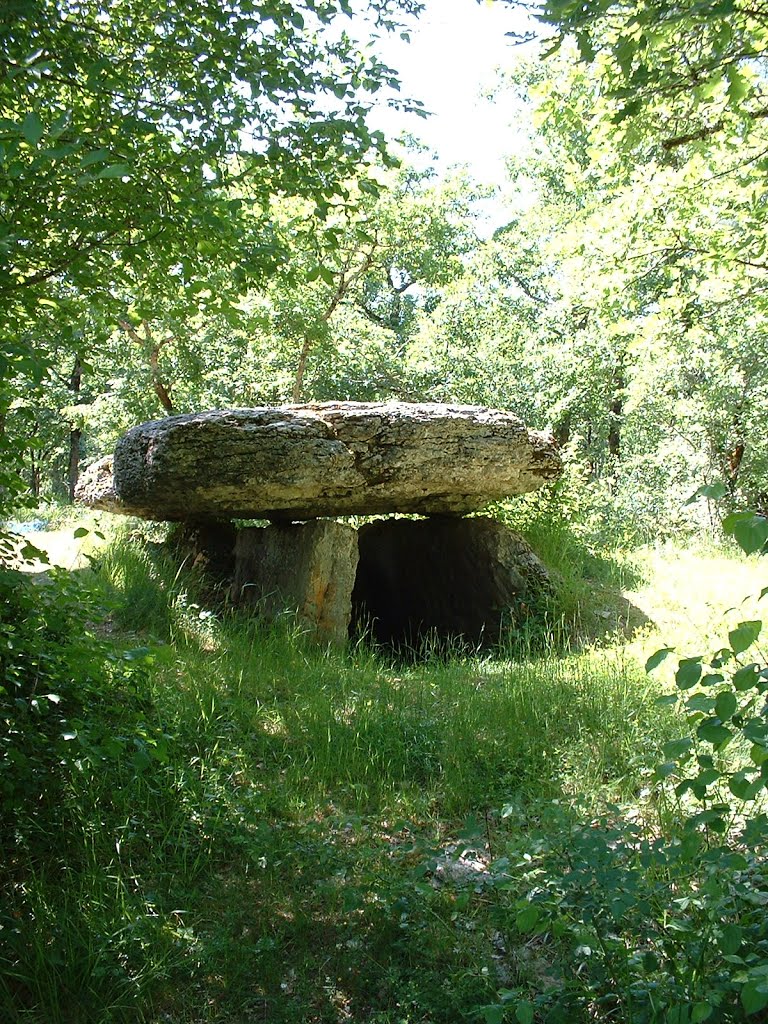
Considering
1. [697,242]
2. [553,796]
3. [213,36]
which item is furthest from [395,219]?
[553,796]

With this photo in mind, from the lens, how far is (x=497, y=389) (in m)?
14.1

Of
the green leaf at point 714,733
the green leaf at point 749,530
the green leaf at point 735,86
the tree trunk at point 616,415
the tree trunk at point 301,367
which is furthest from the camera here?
the tree trunk at point 616,415

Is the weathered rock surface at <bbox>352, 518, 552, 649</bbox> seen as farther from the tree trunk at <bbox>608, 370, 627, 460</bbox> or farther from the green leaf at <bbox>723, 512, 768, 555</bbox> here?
the tree trunk at <bbox>608, 370, 627, 460</bbox>

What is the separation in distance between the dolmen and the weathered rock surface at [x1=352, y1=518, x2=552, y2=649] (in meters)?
0.02

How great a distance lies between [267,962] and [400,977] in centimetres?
49

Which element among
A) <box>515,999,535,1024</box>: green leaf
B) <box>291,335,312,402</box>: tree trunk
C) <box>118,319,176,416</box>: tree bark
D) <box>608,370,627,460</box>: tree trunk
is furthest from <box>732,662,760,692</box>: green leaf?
<box>608,370,627,460</box>: tree trunk

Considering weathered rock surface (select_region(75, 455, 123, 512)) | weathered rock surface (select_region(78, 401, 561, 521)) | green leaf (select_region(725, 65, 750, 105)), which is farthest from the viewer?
weathered rock surface (select_region(75, 455, 123, 512))

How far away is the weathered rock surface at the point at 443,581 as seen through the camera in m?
7.84

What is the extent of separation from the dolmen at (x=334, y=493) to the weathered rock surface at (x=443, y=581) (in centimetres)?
2

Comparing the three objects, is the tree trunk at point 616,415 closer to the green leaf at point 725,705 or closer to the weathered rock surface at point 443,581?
the weathered rock surface at point 443,581

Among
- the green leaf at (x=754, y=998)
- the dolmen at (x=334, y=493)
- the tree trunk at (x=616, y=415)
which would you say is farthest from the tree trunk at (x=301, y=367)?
the green leaf at (x=754, y=998)

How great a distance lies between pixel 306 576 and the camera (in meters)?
7.09

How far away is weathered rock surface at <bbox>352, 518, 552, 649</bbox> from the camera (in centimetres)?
784

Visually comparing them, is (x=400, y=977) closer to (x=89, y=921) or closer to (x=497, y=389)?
(x=89, y=921)
